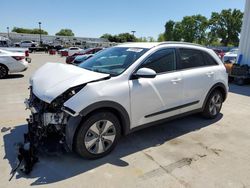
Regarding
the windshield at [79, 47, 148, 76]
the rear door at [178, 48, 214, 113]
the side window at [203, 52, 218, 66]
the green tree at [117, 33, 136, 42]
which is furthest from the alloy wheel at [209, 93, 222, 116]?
the green tree at [117, 33, 136, 42]

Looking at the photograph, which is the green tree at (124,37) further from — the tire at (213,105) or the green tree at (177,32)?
the tire at (213,105)

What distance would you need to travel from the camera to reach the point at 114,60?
4.15m

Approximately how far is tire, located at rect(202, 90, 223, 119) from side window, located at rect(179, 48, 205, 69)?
2.52 ft

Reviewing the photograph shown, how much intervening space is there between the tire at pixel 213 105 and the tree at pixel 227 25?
7407 cm

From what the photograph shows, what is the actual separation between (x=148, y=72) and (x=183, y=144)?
1.45 meters

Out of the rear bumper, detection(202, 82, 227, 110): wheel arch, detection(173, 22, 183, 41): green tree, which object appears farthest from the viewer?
detection(173, 22, 183, 41): green tree

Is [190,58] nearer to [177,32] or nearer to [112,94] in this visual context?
[112,94]

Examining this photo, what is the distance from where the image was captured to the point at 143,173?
3.11 m

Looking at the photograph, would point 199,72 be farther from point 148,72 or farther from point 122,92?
point 122,92

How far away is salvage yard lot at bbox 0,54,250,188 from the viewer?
Result: 2.95 meters

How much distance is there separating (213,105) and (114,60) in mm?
2503

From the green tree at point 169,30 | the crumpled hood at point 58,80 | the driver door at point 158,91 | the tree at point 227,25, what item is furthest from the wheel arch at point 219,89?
the green tree at point 169,30

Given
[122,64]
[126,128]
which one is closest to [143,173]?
[126,128]

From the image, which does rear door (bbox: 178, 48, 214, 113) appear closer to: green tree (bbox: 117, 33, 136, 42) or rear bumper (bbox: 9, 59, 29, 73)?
rear bumper (bbox: 9, 59, 29, 73)
